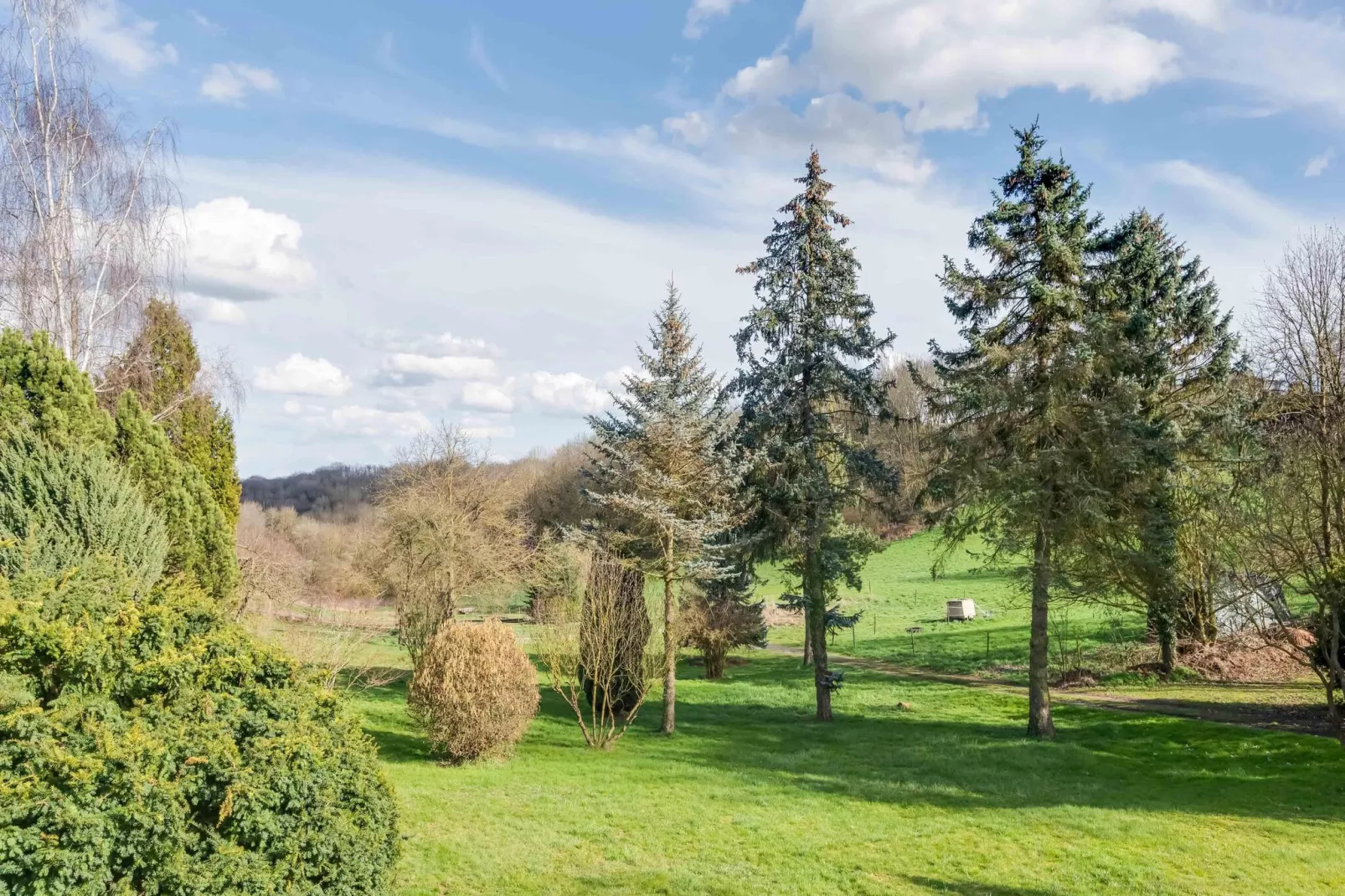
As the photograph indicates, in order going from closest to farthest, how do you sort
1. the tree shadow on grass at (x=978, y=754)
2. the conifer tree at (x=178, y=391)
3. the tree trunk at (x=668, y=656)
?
the tree shadow on grass at (x=978, y=754), the tree trunk at (x=668, y=656), the conifer tree at (x=178, y=391)

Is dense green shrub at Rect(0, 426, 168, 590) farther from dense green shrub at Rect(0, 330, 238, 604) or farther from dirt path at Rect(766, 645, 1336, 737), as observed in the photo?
dirt path at Rect(766, 645, 1336, 737)

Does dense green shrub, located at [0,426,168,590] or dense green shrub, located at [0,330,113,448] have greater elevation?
dense green shrub, located at [0,330,113,448]

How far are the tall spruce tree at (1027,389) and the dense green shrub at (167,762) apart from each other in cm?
1476

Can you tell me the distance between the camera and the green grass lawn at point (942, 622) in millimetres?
29375

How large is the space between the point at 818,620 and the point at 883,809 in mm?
7643

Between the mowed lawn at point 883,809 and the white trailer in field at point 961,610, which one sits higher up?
the white trailer in field at point 961,610

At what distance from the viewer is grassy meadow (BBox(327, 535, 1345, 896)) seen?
399 inches

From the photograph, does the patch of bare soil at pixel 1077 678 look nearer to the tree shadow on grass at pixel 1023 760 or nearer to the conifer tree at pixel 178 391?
the tree shadow on grass at pixel 1023 760

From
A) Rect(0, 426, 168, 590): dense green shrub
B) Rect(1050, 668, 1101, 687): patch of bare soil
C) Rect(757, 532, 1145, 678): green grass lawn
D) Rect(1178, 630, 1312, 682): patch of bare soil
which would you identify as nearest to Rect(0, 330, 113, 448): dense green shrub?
Rect(0, 426, 168, 590): dense green shrub

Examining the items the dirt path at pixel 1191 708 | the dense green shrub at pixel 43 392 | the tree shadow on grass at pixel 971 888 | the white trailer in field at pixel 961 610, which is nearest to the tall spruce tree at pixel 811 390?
the dirt path at pixel 1191 708

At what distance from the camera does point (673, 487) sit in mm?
18953

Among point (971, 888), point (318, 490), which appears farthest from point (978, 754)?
point (318, 490)

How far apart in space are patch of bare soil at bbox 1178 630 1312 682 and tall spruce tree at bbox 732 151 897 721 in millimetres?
12460

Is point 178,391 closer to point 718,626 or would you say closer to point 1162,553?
point 718,626
